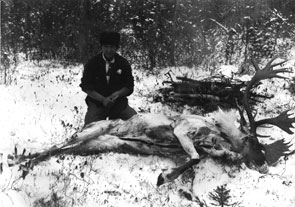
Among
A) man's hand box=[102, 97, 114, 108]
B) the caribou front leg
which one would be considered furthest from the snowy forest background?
man's hand box=[102, 97, 114, 108]

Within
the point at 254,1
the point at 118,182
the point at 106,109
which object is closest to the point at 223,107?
the point at 106,109

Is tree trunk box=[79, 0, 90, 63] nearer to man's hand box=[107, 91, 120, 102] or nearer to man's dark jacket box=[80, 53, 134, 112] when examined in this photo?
man's dark jacket box=[80, 53, 134, 112]

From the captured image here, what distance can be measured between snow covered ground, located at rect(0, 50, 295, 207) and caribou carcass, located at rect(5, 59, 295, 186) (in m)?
0.15

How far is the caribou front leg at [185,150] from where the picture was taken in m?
5.21

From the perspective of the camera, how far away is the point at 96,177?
5.16m

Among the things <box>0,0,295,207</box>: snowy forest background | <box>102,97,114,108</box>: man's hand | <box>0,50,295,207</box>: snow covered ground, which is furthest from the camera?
<box>102,97,114,108</box>: man's hand

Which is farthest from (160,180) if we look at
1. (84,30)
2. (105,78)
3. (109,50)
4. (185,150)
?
(84,30)

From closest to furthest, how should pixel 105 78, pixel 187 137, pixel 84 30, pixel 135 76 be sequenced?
pixel 187 137 < pixel 105 78 < pixel 135 76 < pixel 84 30

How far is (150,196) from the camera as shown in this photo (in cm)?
492

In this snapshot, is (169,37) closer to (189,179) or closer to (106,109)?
(106,109)

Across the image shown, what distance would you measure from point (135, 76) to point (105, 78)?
3.32m

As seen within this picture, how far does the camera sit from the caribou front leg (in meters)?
5.21

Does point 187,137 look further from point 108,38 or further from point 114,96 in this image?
point 108,38

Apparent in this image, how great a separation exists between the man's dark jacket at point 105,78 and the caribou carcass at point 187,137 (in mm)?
903
